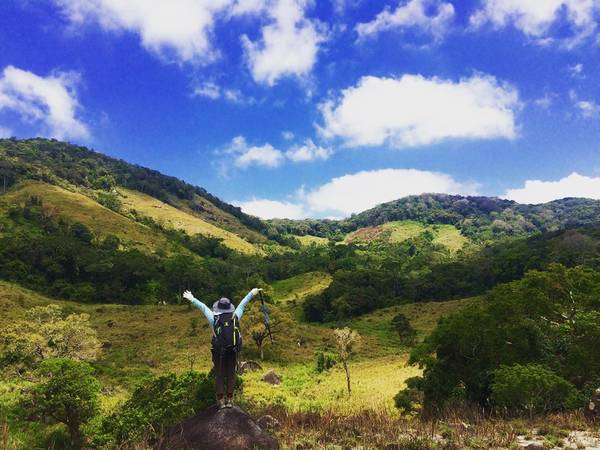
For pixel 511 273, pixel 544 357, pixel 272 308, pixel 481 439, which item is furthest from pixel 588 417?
pixel 511 273

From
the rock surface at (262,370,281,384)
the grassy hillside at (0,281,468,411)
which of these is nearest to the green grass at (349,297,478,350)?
the grassy hillside at (0,281,468,411)

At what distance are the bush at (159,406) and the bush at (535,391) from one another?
1201 centimetres

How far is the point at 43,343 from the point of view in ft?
143

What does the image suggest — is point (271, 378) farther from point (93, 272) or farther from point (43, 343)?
point (93, 272)

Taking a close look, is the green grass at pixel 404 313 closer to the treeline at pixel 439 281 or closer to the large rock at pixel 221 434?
the treeline at pixel 439 281

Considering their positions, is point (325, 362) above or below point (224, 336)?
below

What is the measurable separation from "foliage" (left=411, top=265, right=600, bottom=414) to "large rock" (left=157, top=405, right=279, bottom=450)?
16.8 m

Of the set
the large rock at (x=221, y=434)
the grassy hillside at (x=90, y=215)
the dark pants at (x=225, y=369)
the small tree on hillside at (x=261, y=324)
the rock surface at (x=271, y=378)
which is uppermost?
the grassy hillside at (x=90, y=215)

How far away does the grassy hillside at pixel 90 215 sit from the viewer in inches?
6275

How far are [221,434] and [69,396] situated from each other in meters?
13.1

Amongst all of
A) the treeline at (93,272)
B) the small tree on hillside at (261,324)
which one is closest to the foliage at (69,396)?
the small tree on hillside at (261,324)

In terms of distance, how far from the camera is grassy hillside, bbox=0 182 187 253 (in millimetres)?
159375

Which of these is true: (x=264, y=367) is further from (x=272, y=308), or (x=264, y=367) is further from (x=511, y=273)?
(x=511, y=273)

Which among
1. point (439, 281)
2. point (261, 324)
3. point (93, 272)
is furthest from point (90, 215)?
point (439, 281)
